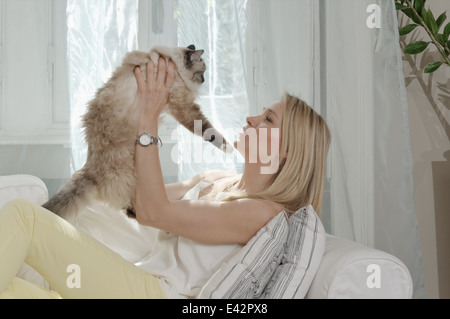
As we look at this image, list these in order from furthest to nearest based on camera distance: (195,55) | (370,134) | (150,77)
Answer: (370,134) < (195,55) < (150,77)

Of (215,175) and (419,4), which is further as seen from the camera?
(419,4)

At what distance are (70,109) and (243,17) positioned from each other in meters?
0.99

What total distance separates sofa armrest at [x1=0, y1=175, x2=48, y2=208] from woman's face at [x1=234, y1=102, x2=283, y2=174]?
0.90 metres

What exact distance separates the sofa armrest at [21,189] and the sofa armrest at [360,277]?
1222 mm

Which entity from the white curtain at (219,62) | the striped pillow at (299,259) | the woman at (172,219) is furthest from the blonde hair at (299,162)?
the white curtain at (219,62)

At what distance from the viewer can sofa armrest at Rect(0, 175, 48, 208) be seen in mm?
1940

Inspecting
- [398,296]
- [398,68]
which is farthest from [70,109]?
Result: [398,296]

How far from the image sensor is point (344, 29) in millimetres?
2262

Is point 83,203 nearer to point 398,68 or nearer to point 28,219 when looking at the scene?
point 28,219

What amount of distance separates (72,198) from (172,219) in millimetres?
346

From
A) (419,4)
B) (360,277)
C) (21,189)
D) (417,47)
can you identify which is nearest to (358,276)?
(360,277)

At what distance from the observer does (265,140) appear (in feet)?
5.73

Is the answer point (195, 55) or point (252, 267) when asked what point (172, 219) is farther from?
point (195, 55)

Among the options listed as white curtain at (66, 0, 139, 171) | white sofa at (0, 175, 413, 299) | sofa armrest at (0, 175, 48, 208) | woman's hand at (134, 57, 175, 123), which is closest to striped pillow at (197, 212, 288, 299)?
white sofa at (0, 175, 413, 299)
